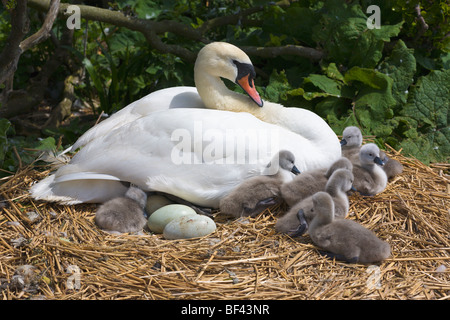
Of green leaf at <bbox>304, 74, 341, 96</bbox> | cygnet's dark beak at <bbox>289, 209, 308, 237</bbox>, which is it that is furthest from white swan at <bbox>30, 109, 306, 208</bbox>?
green leaf at <bbox>304, 74, 341, 96</bbox>

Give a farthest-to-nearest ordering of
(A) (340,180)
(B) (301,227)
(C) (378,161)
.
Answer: (C) (378,161) < (A) (340,180) < (B) (301,227)

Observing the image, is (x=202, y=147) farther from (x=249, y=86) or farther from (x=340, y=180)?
(x=340, y=180)

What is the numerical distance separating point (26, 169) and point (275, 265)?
2531 mm

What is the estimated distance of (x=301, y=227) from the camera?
395cm

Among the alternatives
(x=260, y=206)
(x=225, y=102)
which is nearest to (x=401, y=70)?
(x=225, y=102)

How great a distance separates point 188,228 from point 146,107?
1330mm

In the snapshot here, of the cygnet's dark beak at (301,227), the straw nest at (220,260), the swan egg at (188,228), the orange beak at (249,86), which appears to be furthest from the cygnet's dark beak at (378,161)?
the swan egg at (188,228)

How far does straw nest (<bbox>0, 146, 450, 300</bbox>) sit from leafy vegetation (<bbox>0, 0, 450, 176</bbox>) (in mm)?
1212

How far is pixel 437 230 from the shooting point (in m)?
4.14

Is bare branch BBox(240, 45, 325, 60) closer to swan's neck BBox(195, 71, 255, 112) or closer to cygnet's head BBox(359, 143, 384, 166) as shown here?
swan's neck BBox(195, 71, 255, 112)

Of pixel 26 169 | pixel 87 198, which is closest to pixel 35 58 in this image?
pixel 26 169

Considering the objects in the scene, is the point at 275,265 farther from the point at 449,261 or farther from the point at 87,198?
the point at 87,198

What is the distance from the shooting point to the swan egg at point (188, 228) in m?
3.99

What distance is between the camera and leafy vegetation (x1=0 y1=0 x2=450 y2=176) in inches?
224
